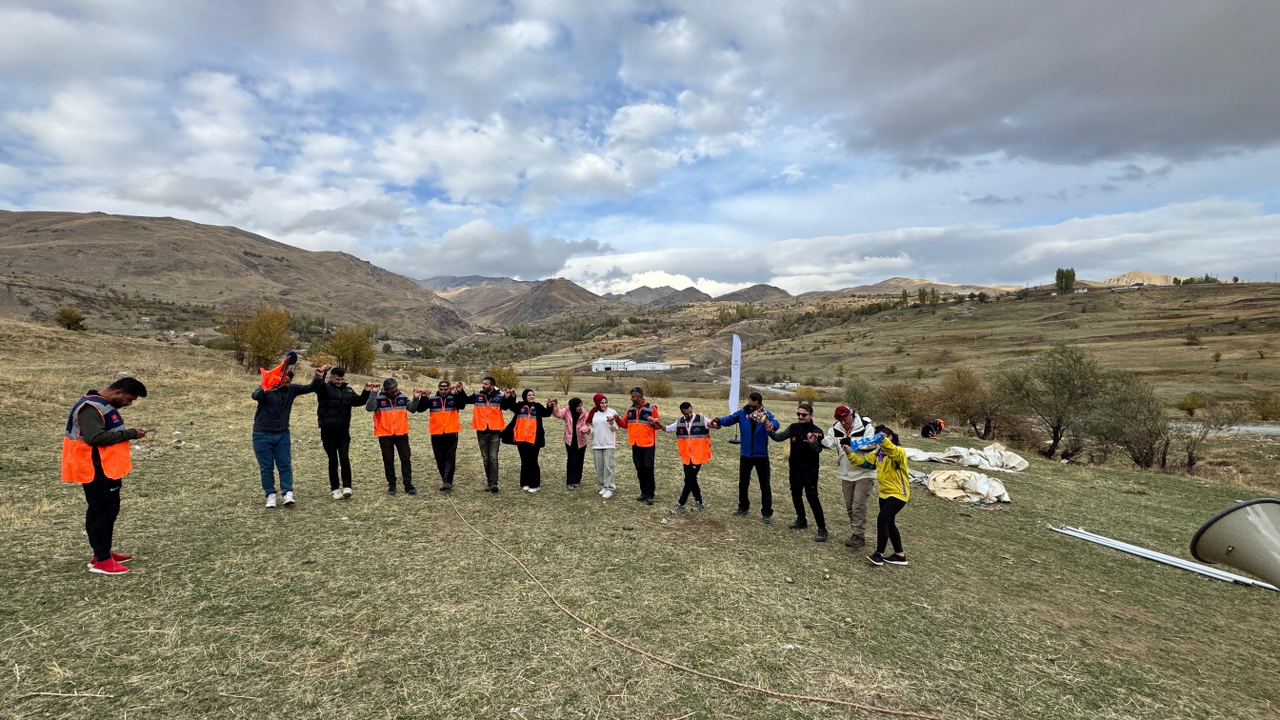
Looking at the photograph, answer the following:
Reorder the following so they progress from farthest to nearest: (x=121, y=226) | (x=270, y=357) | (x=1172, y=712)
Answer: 1. (x=121, y=226)
2. (x=270, y=357)
3. (x=1172, y=712)

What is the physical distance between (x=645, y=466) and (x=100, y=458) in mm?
7507

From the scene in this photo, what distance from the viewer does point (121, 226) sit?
615 ft

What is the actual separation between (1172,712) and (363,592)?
27.4 ft

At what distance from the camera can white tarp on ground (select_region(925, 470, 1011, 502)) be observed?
13.2 metres

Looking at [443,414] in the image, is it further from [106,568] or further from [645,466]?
[106,568]

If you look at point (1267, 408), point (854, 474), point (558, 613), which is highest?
point (854, 474)

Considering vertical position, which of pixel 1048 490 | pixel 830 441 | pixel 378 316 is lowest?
pixel 1048 490

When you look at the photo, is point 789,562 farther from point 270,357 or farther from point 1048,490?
point 270,357

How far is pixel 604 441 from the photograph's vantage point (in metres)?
10.5

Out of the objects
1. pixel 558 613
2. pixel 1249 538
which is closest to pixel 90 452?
pixel 558 613

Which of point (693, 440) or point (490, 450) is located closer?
point (693, 440)

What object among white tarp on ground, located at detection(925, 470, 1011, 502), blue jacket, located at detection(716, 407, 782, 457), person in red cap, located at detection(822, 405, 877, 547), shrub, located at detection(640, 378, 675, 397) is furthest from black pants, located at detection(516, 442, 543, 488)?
shrub, located at detection(640, 378, 675, 397)

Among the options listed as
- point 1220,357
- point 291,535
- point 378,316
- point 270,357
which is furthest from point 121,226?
point 1220,357

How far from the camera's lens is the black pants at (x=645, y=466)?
1001 centimetres
